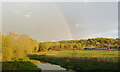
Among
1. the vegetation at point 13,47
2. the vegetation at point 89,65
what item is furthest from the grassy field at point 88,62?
the vegetation at point 13,47

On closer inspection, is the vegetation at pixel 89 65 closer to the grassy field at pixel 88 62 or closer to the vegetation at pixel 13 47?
the grassy field at pixel 88 62

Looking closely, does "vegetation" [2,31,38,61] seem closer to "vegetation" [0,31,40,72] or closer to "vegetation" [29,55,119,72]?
"vegetation" [0,31,40,72]

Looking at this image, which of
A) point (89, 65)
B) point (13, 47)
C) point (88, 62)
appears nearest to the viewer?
point (13, 47)

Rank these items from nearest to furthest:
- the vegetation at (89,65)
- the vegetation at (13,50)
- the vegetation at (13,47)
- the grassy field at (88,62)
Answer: the vegetation at (89,65)
the vegetation at (13,50)
the vegetation at (13,47)
the grassy field at (88,62)

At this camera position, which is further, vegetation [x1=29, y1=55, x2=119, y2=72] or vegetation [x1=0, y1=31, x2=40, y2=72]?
vegetation [x1=0, y1=31, x2=40, y2=72]

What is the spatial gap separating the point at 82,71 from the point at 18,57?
46.7ft

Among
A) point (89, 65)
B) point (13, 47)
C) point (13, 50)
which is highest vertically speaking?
point (13, 47)

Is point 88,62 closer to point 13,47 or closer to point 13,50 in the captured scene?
point 13,50

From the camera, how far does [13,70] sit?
15391mm

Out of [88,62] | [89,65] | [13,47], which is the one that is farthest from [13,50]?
[88,62]

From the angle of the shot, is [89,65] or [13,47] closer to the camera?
[13,47]

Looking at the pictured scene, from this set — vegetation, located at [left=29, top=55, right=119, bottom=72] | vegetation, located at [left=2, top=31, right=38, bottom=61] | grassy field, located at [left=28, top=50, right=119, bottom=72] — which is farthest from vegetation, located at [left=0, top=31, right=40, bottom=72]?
grassy field, located at [left=28, top=50, right=119, bottom=72]

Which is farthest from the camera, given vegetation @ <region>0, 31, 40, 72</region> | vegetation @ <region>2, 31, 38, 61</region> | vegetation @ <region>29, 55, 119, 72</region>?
vegetation @ <region>2, 31, 38, 61</region>

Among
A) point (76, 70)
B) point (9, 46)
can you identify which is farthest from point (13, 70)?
point (76, 70)
